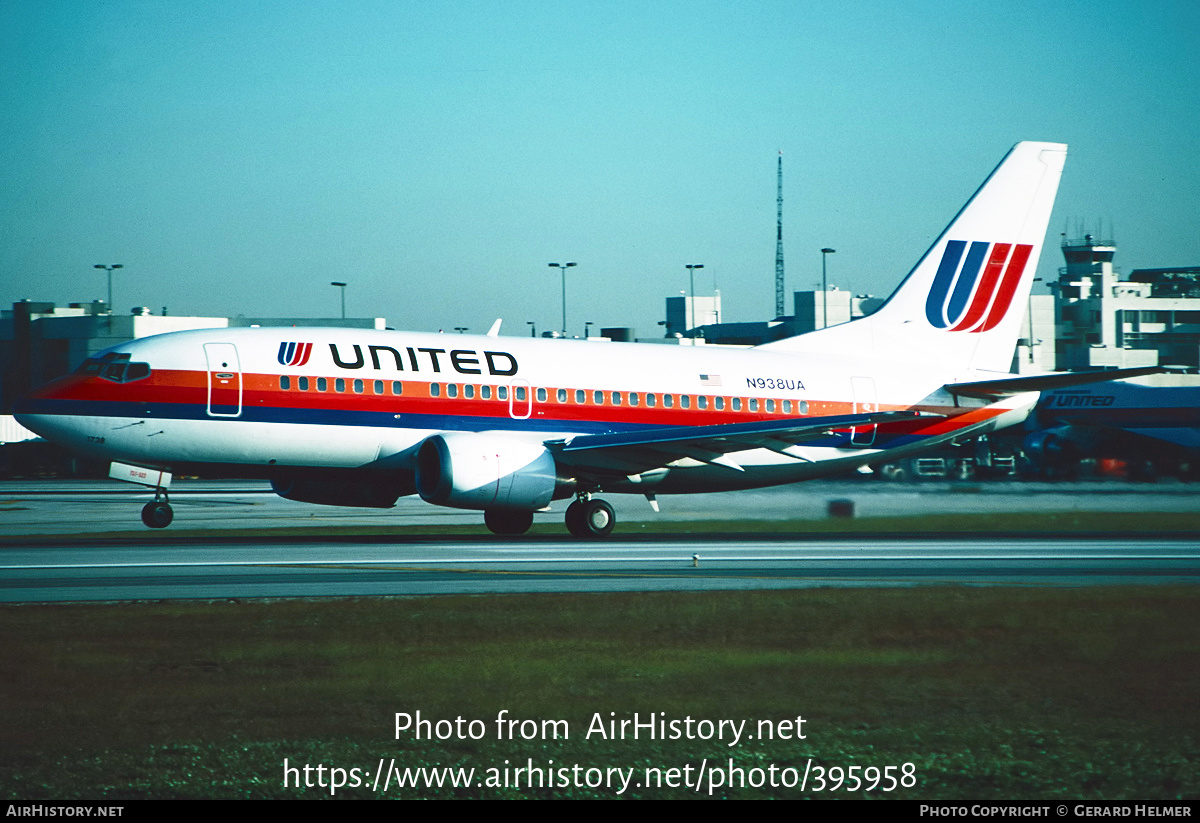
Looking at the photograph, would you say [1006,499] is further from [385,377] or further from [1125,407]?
[1125,407]

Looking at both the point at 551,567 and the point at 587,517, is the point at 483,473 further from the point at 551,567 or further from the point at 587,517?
the point at 551,567

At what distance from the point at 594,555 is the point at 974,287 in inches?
671

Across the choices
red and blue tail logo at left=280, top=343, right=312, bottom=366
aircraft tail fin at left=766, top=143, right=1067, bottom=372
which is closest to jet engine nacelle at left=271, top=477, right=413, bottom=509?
red and blue tail logo at left=280, top=343, right=312, bottom=366

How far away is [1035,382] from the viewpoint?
32.9 metres

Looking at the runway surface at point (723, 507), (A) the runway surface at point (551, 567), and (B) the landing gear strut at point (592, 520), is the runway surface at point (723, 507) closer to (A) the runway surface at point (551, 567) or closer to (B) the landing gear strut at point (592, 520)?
(B) the landing gear strut at point (592, 520)

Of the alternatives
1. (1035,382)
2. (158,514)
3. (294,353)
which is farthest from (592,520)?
(1035,382)

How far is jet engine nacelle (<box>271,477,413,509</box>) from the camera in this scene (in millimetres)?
29984

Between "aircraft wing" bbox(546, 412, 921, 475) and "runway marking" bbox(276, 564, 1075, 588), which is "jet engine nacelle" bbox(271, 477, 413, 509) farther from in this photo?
"runway marking" bbox(276, 564, 1075, 588)

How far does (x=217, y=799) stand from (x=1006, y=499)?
2927 centimetres

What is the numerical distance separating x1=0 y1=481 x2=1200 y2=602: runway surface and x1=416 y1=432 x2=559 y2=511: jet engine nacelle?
0.99 metres

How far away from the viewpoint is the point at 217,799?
30.8 feet

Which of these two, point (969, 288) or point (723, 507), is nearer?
point (723, 507)

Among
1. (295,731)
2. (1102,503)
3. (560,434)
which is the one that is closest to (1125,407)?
(1102,503)

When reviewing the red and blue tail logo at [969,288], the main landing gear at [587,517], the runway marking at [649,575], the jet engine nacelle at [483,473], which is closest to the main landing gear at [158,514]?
the jet engine nacelle at [483,473]
